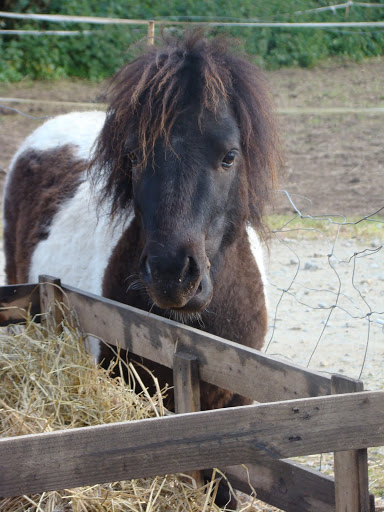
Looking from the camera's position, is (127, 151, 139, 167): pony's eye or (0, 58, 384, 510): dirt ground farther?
(0, 58, 384, 510): dirt ground

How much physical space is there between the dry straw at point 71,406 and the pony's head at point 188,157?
388mm

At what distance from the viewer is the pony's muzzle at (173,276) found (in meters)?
2.07

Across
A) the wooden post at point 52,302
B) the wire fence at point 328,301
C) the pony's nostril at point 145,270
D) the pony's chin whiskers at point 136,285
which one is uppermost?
the pony's nostril at point 145,270

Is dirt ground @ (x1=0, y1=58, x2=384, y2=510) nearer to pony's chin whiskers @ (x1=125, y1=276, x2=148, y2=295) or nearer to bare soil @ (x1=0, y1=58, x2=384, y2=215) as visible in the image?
bare soil @ (x1=0, y1=58, x2=384, y2=215)

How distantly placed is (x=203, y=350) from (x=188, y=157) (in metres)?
0.65

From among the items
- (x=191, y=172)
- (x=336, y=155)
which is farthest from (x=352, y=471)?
(x=336, y=155)

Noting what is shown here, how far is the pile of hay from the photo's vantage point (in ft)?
6.09

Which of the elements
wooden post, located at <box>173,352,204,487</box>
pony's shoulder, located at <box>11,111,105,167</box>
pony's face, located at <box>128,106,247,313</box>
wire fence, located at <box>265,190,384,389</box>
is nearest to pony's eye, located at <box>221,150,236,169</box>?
pony's face, located at <box>128,106,247,313</box>

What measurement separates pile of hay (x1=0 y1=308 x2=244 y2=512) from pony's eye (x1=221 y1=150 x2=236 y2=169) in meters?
0.79

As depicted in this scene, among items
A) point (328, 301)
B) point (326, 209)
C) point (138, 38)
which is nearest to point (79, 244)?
point (328, 301)

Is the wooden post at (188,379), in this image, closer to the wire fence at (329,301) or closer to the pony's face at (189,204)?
the pony's face at (189,204)

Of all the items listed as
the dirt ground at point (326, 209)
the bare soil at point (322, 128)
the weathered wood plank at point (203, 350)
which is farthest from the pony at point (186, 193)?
the bare soil at point (322, 128)

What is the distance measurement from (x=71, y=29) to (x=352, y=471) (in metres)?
13.3

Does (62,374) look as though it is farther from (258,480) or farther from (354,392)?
(354,392)
